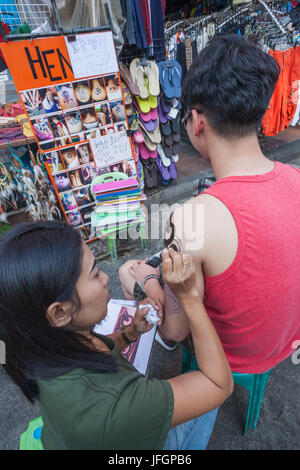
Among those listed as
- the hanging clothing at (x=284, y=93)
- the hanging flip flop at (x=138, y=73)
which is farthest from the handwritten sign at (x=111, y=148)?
the hanging clothing at (x=284, y=93)

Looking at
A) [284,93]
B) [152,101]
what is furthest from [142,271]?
[284,93]

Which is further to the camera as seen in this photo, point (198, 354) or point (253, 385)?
point (253, 385)

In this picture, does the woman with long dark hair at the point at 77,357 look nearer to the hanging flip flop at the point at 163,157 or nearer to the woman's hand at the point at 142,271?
the woman's hand at the point at 142,271

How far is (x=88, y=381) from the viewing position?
2.21 ft

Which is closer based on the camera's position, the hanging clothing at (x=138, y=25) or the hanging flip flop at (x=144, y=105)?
the hanging clothing at (x=138, y=25)

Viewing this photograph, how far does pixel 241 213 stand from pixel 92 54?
2.44 metres

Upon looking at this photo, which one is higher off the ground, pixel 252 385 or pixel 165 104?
pixel 165 104

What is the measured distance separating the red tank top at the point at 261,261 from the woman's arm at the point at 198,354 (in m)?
0.15

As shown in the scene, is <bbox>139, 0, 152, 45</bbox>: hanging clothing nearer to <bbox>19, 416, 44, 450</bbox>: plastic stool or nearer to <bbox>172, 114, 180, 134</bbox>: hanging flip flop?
<bbox>172, 114, 180, 134</bbox>: hanging flip flop

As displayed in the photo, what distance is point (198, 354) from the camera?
803 mm

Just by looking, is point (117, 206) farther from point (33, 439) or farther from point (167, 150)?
point (33, 439)

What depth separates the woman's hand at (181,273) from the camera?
750mm

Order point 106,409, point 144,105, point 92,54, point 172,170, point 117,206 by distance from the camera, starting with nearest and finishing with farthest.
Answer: point 106,409 < point 92,54 < point 117,206 < point 144,105 < point 172,170

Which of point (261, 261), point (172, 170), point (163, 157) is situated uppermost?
point (261, 261)
